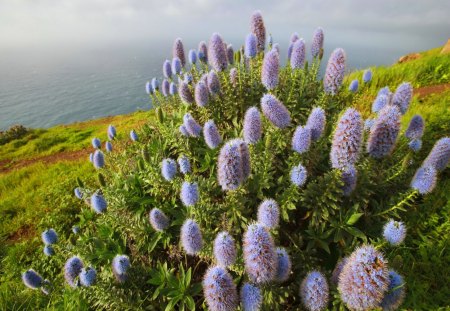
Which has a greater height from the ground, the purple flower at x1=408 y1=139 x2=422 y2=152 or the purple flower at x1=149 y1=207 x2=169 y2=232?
the purple flower at x1=408 y1=139 x2=422 y2=152

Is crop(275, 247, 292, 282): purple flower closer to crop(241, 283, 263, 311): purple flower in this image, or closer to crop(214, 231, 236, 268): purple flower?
crop(241, 283, 263, 311): purple flower

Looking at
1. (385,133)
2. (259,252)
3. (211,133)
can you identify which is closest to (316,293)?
(259,252)

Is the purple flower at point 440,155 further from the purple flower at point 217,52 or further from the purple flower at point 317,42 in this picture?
the purple flower at point 217,52

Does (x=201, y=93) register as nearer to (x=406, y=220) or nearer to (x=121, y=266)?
(x=121, y=266)

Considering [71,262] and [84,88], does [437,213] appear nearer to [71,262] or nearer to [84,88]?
[71,262]

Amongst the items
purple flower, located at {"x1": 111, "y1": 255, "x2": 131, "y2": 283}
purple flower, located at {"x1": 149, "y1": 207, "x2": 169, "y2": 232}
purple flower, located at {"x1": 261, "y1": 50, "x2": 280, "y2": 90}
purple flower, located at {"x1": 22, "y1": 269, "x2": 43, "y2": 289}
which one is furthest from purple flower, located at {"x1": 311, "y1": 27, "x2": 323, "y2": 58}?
purple flower, located at {"x1": 22, "y1": 269, "x2": 43, "y2": 289}

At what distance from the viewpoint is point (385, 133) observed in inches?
121

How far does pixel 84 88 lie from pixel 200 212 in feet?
499

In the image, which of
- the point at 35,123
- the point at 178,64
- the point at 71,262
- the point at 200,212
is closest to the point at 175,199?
the point at 200,212

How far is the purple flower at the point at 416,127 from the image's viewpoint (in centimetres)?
353

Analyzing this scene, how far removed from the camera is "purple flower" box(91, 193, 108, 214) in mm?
3637

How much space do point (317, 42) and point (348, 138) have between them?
9.95ft

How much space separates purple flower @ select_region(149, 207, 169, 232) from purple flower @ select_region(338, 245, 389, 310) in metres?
2.05

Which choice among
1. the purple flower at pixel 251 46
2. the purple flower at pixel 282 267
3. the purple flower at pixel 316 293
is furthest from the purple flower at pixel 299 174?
the purple flower at pixel 251 46
